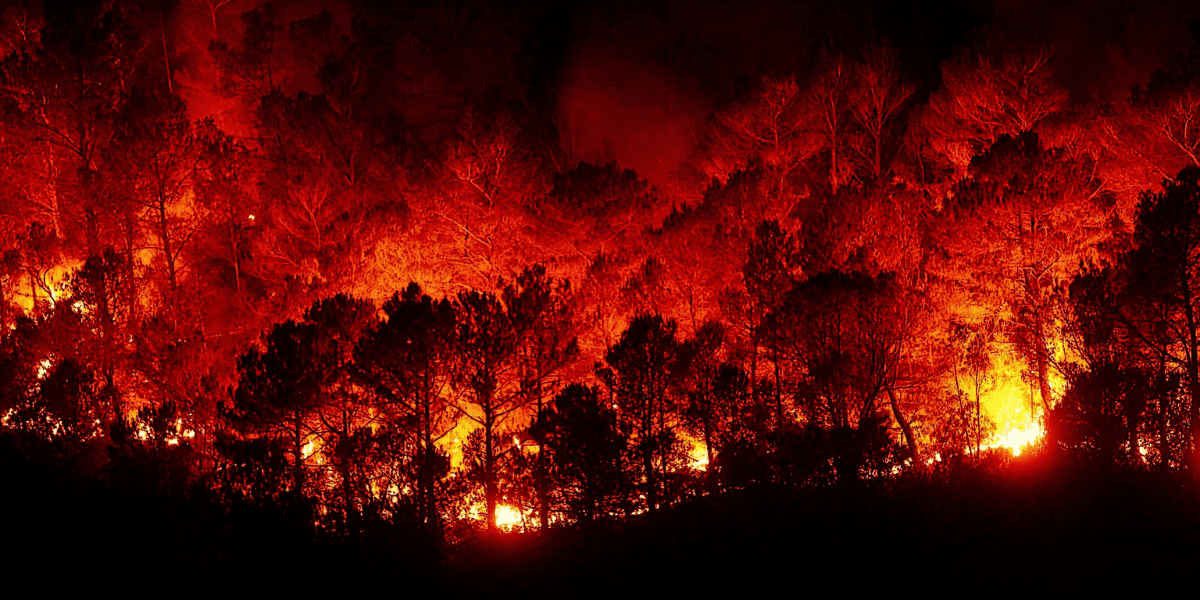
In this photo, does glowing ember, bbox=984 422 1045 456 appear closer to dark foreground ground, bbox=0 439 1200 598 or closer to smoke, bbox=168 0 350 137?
dark foreground ground, bbox=0 439 1200 598

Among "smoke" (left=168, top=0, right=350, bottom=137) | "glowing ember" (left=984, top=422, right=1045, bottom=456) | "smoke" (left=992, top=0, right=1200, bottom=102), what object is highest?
"smoke" (left=168, top=0, right=350, bottom=137)

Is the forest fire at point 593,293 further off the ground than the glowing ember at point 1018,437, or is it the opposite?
the forest fire at point 593,293

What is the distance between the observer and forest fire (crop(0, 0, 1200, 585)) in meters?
16.8

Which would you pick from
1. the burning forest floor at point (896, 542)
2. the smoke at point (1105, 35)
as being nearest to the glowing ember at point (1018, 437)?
the burning forest floor at point (896, 542)

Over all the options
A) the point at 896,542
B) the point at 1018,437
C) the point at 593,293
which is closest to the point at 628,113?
the point at 593,293

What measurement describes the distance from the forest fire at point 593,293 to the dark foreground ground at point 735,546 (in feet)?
1.28

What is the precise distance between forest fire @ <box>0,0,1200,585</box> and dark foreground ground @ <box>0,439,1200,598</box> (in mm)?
389

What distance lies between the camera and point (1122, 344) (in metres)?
17.5

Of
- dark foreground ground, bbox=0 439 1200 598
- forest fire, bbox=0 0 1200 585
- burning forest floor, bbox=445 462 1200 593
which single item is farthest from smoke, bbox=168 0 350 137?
burning forest floor, bbox=445 462 1200 593

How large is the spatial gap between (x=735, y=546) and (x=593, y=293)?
392 inches

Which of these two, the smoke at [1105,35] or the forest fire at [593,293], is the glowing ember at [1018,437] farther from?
the smoke at [1105,35]

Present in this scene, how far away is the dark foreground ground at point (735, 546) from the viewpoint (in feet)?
41.8

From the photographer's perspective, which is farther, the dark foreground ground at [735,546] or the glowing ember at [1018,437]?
the glowing ember at [1018,437]

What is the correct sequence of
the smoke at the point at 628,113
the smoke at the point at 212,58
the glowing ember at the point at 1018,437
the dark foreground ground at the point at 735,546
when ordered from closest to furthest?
the dark foreground ground at the point at 735,546, the glowing ember at the point at 1018,437, the smoke at the point at 628,113, the smoke at the point at 212,58
